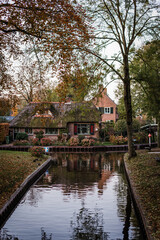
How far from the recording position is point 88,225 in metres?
8.50

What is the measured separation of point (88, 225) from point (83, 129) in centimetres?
3265

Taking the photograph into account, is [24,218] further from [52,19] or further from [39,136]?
[39,136]

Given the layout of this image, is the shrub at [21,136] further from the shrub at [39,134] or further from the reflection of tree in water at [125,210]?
the reflection of tree in water at [125,210]

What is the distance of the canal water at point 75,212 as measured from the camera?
25.9 ft

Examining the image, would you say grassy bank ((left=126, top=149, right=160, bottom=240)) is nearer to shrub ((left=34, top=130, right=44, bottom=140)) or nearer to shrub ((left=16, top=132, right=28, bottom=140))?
shrub ((left=34, top=130, right=44, bottom=140))

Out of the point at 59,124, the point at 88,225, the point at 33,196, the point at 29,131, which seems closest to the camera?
the point at 88,225

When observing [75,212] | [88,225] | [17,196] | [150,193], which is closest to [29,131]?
[17,196]

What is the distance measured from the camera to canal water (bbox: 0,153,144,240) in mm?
7891

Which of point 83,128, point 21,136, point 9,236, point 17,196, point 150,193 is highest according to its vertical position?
point 83,128

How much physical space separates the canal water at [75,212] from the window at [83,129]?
2409 cm

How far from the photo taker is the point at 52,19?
11.2 m

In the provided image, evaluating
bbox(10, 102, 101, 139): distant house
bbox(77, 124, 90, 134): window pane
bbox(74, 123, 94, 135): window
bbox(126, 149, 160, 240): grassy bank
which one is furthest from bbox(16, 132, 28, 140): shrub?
bbox(126, 149, 160, 240): grassy bank

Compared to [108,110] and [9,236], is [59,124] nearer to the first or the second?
[108,110]

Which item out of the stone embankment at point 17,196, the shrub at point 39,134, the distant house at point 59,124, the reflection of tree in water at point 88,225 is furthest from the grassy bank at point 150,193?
the distant house at point 59,124
